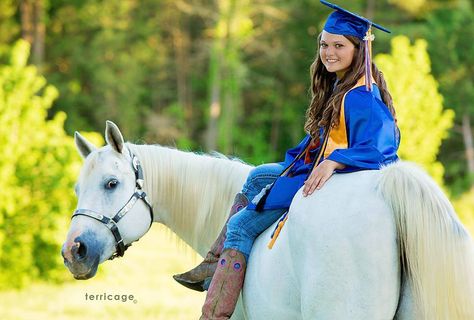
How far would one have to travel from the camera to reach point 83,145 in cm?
439

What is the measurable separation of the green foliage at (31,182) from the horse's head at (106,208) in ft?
28.5

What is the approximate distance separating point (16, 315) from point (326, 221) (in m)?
7.65

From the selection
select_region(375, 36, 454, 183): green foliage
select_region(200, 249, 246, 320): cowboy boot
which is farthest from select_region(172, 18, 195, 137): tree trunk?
select_region(200, 249, 246, 320): cowboy boot

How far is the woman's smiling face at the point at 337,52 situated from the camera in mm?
3475

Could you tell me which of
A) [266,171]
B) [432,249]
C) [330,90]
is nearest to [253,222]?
[266,171]

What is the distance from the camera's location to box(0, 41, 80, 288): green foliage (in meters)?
12.7

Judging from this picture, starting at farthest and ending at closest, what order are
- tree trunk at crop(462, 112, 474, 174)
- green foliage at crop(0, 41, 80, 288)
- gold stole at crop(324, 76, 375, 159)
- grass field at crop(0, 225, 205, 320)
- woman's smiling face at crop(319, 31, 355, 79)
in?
tree trunk at crop(462, 112, 474, 174) → green foliage at crop(0, 41, 80, 288) → grass field at crop(0, 225, 205, 320) → woman's smiling face at crop(319, 31, 355, 79) → gold stole at crop(324, 76, 375, 159)

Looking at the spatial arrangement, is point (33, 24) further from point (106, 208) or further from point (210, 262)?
point (210, 262)

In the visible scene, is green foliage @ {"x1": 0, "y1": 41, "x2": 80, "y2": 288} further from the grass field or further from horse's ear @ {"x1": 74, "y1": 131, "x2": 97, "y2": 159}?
horse's ear @ {"x1": 74, "y1": 131, "x2": 97, "y2": 159}

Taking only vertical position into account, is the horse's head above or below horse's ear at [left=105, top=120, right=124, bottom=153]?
below

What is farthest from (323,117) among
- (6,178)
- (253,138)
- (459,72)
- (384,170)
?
(253,138)

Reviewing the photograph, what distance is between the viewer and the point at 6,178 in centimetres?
1228

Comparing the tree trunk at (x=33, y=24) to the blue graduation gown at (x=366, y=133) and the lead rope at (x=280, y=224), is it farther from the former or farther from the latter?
the blue graduation gown at (x=366, y=133)

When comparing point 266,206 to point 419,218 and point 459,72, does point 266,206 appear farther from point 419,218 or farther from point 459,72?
point 459,72
